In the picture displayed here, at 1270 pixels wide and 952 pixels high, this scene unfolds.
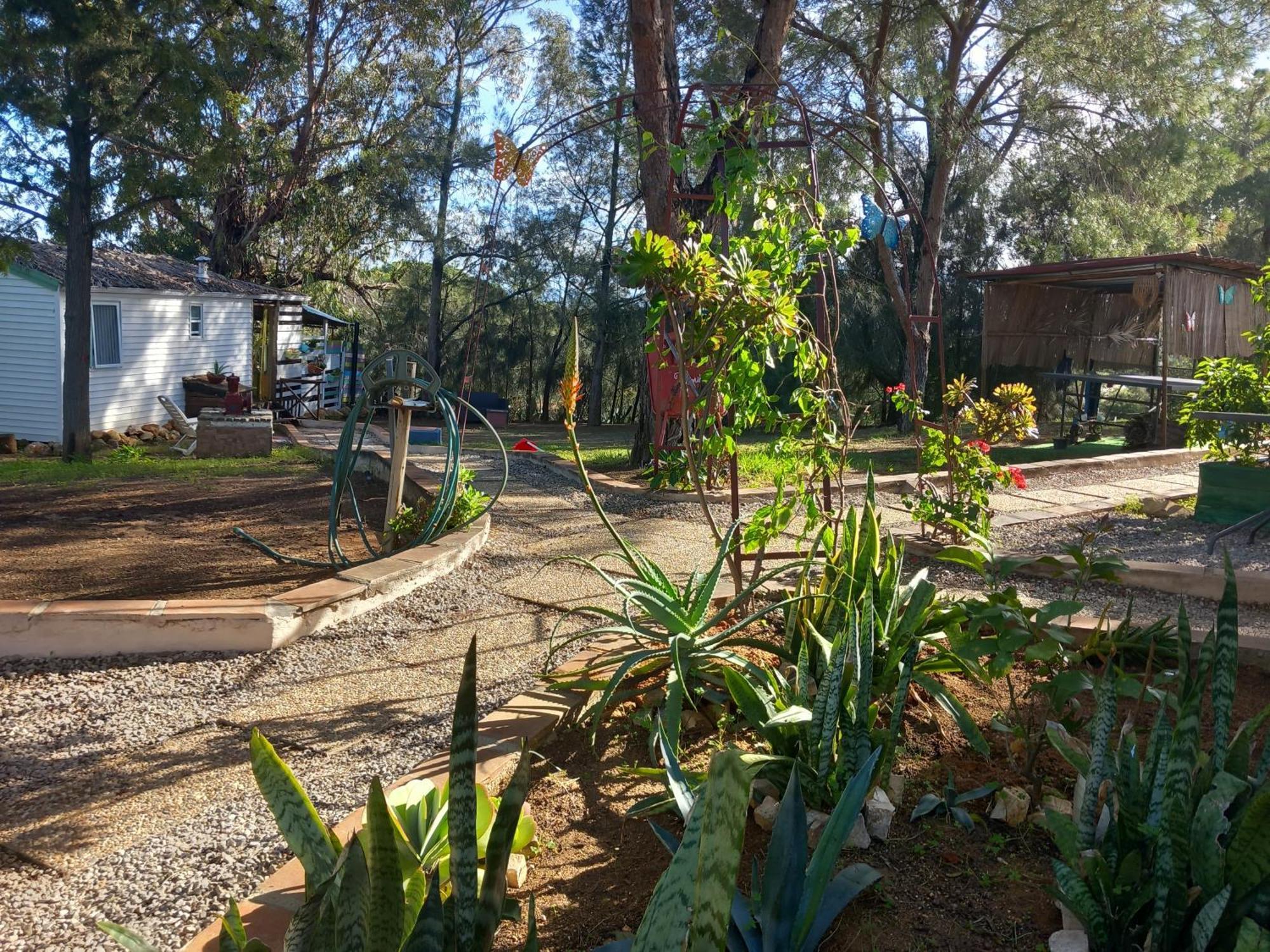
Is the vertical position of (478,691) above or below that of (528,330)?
below

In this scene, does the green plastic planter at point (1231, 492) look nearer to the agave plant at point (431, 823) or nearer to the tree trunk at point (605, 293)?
the agave plant at point (431, 823)

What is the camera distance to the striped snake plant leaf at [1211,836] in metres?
1.62

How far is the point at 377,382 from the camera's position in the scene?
5473 mm

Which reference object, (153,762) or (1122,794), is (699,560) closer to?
(153,762)

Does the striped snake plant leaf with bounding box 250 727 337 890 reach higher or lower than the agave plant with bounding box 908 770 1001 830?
higher

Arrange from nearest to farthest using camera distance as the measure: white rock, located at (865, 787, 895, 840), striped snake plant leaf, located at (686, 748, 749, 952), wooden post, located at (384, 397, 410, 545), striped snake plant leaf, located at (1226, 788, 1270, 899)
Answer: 1. striped snake plant leaf, located at (686, 748, 749, 952)
2. striped snake plant leaf, located at (1226, 788, 1270, 899)
3. white rock, located at (865, 787, 895, 840)
4. wooden post, located at (384, 397, 410, 545)

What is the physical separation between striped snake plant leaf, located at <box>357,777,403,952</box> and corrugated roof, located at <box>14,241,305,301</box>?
14.8 meters

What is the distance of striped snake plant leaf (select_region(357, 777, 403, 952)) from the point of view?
4.20ft

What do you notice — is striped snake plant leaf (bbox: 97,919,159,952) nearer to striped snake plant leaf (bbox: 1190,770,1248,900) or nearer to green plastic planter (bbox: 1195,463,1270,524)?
striped snake plant leaf (bbox: 1190,770,1248,900)

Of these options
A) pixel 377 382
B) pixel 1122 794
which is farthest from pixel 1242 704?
pixel 377 382

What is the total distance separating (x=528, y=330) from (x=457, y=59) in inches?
251

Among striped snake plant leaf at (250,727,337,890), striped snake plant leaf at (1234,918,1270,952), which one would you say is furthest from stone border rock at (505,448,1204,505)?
striped snake plant leaf at (1234,918,1270,952)

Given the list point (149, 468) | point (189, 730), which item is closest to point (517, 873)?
point (189, 730)

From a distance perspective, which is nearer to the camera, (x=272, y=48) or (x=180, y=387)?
(x=272, y=48)
